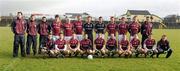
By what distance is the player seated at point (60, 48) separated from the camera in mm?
16017

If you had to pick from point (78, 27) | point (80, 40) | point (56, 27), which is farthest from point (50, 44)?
point (78, 27)

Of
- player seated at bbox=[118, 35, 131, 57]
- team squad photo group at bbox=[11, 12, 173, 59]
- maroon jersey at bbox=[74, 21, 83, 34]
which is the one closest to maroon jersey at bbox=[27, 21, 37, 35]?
team squad photo group at bbox=[11, 12, 173, 59]

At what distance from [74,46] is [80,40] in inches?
20.9

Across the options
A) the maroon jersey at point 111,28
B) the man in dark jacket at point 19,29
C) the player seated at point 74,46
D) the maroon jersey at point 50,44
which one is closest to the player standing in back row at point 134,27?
the maroon jersey at point 111,28

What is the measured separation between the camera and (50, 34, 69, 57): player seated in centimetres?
1602

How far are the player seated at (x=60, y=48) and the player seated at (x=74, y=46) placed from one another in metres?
0.25

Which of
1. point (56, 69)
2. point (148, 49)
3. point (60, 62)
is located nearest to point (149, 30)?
point (148, 49)

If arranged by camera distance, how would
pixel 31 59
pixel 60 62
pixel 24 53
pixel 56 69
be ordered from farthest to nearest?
pixel 24 53 → pixel 31 59 → pixel 60 62 → pixel 56 69

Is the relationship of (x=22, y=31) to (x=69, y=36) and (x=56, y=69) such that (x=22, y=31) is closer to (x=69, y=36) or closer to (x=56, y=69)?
(x=69, y=36)

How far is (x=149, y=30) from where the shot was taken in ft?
57.6

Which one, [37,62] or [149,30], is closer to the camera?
[37,62]

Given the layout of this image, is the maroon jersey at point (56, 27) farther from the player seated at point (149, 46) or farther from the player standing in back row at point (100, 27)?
the player seated at point (149, 46)

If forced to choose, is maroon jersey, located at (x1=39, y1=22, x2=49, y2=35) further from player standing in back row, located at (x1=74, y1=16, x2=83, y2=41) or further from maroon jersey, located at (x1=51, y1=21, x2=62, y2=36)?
player standing in back row, located at (x1=74, y1=16, x2=83, y2=41)

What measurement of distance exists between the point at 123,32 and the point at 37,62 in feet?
14.2
